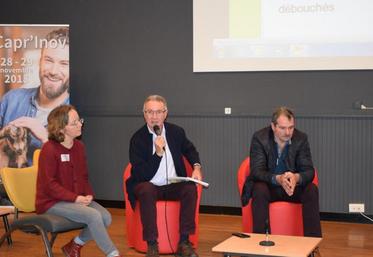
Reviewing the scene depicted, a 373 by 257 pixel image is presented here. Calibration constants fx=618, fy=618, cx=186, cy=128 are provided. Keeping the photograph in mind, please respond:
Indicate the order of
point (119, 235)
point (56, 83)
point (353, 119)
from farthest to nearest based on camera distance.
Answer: point (56, 83), point (353, 119), point (119, 235)

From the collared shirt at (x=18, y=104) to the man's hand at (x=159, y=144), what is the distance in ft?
7.09

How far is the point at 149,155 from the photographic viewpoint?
185 inches

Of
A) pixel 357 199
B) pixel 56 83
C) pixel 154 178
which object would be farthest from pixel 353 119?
pixel 56 83

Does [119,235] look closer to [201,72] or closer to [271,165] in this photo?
[271,165]

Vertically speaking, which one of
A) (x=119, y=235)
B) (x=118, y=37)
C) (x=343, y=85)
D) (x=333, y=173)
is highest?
(x=118, y=37)

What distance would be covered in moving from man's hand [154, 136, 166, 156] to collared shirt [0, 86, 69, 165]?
2.16 meters

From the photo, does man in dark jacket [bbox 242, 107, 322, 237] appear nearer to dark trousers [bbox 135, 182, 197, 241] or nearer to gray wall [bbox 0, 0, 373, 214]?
dark trousers [bbox 135, 182, 197, 241]

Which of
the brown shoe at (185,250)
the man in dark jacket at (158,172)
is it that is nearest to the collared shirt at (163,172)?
the man in dark jacket at (158,172)

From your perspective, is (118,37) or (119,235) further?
(118,37)

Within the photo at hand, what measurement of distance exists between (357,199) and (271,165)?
70.9 inches

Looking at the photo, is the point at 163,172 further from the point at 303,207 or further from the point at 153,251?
the point at 303,207

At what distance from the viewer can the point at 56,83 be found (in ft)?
21.0

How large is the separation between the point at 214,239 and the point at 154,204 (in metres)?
1.00

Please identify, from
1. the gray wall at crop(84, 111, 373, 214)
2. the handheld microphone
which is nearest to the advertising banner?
the gray wall at crop(84, 111, 373, 214)
